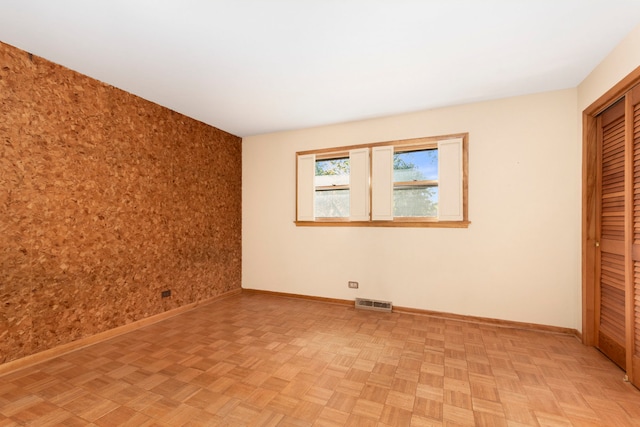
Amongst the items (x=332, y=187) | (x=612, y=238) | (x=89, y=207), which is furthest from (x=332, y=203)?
(x=612, y=238)

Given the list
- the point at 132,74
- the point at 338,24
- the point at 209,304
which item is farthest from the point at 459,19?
the point at 209,304

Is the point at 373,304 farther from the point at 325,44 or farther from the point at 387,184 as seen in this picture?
the point at 325,44

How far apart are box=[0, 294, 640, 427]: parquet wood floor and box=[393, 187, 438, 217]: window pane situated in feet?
4.55

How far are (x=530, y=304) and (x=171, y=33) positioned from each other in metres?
4.25

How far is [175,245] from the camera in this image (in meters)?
3.67

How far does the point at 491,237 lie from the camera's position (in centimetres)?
330

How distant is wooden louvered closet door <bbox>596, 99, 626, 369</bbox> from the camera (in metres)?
2.30

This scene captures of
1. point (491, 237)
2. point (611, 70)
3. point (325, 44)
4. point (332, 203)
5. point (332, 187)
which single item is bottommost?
point (491, 237)

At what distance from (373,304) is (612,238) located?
2.46m

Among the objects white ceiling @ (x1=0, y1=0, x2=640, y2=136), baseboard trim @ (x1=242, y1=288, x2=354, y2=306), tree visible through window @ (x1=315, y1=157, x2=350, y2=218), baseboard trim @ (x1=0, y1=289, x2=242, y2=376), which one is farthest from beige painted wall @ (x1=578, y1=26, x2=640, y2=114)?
baseboard trim @ (x1=0, y1=289, x2=242, y2=376)

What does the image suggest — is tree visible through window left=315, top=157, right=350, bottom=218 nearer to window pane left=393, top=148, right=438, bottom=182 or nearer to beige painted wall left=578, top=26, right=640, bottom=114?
window pane left=393, top=148, right=438, bottom=182

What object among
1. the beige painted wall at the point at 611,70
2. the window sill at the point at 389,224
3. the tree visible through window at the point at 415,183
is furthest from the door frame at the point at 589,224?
the tree visible through window at the point at 415,183

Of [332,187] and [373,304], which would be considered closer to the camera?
[373,304]

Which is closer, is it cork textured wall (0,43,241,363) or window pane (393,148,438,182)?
cork textured wall (0,43,241,363)
